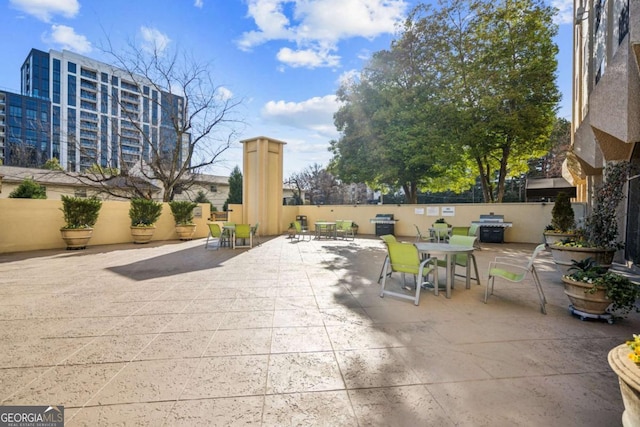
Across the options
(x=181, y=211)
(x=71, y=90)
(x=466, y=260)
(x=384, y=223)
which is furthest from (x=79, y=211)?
(x=71, y=90)

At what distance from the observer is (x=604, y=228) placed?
5.00 metres

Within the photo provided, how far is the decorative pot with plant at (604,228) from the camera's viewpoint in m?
4.77

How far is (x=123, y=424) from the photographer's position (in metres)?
1.64

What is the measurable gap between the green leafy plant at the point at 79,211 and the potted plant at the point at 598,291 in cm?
1118

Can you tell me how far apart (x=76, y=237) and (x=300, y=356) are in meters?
9.17

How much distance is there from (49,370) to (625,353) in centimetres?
373

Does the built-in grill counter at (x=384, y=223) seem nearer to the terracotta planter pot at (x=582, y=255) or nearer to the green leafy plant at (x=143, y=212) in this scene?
the terracotta planter pot at (x=582, y=255)

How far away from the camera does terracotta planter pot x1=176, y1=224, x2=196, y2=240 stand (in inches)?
446

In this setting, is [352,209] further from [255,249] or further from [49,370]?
[49,370]

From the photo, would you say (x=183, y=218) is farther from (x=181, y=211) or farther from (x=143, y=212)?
(x=143, y=212)

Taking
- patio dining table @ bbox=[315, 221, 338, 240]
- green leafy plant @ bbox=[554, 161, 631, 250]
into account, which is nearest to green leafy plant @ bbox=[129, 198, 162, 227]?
patio dining table @ bbox=[315, 221, 338, 240]

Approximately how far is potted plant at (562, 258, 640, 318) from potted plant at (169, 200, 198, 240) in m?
11.4

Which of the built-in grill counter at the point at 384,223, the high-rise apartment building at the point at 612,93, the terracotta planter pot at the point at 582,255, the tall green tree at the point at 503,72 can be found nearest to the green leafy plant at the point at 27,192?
the built-in grill counter at the point at 384,223

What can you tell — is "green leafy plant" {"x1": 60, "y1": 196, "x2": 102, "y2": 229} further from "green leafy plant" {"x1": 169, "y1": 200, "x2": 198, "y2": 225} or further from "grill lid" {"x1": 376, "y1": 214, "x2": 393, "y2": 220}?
"grill lid" {"x1": 376, "y1": 214, "x2": 393, "y2": 220}
